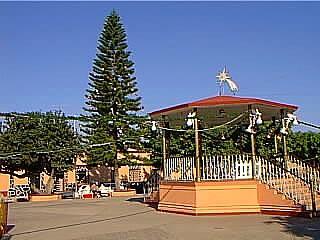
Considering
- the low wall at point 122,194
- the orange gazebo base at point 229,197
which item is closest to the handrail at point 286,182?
the orange gazebo base at point 229,197

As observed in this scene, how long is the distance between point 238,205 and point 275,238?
4.56 m

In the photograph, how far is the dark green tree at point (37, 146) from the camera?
82.4ft

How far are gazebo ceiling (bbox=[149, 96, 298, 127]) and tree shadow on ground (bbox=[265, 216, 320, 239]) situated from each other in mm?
3464

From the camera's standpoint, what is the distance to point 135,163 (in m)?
30.7

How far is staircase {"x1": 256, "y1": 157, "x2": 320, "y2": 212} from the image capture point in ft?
40.4

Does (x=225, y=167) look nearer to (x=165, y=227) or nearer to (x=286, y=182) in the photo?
(x=286, y=182)

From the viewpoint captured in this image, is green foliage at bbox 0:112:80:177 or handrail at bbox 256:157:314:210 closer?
handrail at bbox 256:157:314:210

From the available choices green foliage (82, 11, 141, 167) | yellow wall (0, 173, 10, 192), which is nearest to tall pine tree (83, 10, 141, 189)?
green foliage (82, 11, 141, 167)

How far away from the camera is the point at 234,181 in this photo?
43.1 ft

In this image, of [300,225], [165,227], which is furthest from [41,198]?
[300,225]

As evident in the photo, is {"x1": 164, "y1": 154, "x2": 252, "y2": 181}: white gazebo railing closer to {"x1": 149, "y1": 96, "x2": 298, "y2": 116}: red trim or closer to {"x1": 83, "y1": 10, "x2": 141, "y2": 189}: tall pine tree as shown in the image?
{"x1": 149, "y1": 96, "x2": 298, "y2": 116}: red trim

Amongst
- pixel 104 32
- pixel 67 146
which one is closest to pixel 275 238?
pixel 67 146

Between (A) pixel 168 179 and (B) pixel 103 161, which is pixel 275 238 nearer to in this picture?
(A) pixel 168 179

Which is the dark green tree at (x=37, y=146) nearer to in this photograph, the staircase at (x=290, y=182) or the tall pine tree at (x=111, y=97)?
the tall pine tree at (x=111, y=97)
